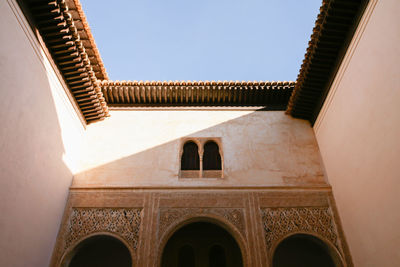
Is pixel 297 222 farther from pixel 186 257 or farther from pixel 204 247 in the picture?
pixel 186 257

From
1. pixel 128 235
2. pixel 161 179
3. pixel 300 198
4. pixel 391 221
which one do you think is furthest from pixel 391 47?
pixel 128 235

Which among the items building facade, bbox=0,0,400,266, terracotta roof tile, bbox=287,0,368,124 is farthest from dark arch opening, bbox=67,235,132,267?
terracotta roof tile, bbox=287,0,368,124

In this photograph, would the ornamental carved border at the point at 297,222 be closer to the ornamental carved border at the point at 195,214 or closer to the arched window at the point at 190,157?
the ornamental carved border at the point at 195,214

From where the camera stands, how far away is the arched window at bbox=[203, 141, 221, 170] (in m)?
6.34

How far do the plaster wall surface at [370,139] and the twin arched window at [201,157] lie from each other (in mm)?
2170

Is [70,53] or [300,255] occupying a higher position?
[70,53]

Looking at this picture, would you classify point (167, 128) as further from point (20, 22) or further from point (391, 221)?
point (391, 221)

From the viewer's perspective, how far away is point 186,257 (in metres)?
6.93

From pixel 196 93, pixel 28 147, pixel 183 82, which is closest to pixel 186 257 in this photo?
pixel 196 93

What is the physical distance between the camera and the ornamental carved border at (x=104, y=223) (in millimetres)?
5373

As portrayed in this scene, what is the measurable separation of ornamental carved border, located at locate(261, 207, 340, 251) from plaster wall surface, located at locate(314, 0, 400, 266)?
0.25 metres

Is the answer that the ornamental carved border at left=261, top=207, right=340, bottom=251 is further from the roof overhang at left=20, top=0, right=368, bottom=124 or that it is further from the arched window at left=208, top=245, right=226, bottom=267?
the roof overhang at left=20, top=0, right=368, bottom=124

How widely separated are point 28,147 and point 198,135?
10.5 ft

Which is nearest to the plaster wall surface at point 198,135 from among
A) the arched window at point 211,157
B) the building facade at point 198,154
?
the building facade at point 198,154
